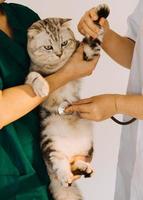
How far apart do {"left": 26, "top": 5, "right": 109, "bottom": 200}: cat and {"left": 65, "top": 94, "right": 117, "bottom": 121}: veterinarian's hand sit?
0.05 m

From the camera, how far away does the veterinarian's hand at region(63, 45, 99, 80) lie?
1046 millimetres

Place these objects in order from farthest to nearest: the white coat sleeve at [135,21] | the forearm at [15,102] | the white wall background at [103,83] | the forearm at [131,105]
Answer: the white wall background at [103,83]
the white coat sleeve at [135,21]
the forearm at [131,105]
the forearm at [15,102]

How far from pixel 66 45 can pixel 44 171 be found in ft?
1.09

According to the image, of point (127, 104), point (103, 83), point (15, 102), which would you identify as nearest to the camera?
point (15, 102)

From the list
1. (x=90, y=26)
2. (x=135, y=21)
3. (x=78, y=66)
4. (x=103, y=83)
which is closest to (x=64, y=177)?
(x=78, y=66)

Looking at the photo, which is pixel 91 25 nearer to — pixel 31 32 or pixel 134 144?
pixel 31 32

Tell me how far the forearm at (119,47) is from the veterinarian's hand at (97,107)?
0.21 metres

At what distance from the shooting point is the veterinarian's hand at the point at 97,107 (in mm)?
1067

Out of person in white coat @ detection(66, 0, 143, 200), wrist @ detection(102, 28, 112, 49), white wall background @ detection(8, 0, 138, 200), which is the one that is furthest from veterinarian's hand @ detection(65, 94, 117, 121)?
white wall background @ detection(8, 0, 138, 200)

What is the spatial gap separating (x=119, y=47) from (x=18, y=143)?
16.4 inches

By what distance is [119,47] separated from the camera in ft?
4.00

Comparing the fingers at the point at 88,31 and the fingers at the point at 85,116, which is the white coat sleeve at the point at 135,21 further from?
the fingers at the point at 85,116

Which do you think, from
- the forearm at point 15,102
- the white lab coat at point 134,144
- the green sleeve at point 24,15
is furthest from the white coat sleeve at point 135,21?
the forearm at point 15,102

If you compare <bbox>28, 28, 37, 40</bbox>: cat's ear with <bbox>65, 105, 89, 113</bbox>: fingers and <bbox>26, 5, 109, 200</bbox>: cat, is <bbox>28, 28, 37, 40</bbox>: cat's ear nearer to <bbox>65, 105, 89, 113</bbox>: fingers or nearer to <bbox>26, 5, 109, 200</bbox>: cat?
<bbox>26, 5, 109, 200</bbox>: cat
